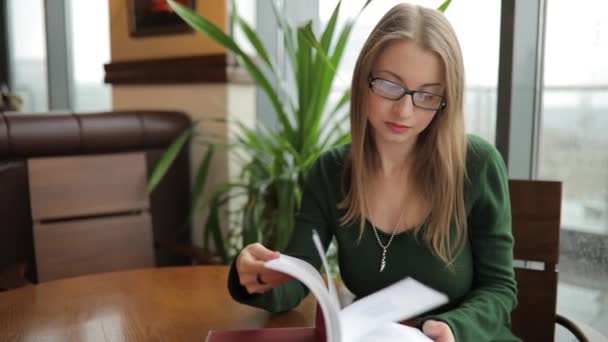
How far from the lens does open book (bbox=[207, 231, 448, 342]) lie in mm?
745

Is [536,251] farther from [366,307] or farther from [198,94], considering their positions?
[198,94]

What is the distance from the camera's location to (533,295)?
4.09ft

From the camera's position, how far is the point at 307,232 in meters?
1.19

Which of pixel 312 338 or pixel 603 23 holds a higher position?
pixel 603 23

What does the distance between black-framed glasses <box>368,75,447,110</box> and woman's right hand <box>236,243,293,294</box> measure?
338mm

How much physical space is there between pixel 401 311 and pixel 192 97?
1964 mm

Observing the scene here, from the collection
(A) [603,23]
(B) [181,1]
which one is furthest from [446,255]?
(B) [181,1]

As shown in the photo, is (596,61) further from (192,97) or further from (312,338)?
(192,97)

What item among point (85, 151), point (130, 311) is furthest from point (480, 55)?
point (85, 151)

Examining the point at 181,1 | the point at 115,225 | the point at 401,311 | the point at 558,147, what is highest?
the point at 181,1

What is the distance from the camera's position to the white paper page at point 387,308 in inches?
32.0

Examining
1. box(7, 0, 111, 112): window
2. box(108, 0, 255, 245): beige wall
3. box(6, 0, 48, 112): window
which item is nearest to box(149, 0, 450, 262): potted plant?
box(108, 0, 255, 245): beige wall

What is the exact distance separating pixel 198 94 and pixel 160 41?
0.42 meters

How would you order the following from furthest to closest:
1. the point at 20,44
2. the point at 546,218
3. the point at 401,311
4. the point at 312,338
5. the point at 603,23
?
the point at 20,44 → the point at 603,23 → the point at 546,218 → the point at 312,338 → the point at 401,311
